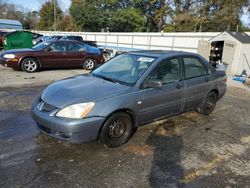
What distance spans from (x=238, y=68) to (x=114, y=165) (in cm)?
1113

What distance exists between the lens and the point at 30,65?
1059cm

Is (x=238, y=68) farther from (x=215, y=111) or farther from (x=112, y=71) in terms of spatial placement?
(x=112, y=71)

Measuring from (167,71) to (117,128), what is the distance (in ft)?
5.01

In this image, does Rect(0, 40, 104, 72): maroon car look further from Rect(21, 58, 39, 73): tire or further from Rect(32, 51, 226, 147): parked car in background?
Rect(32, 51, 226, 147): parked car in background

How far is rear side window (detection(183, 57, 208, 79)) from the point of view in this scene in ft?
17.1

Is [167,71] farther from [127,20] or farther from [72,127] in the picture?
[127,20]

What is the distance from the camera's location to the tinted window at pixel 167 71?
458 cm

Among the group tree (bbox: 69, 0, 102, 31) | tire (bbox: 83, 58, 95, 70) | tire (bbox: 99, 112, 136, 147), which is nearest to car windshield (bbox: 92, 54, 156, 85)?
tire (bbox: 99, 112, 136, 147)

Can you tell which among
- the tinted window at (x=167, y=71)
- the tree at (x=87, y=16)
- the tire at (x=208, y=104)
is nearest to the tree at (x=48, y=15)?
the tree at (x=87, y=16)

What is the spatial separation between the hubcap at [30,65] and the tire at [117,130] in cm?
763

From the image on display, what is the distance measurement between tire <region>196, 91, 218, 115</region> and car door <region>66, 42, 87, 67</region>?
7.28 metres

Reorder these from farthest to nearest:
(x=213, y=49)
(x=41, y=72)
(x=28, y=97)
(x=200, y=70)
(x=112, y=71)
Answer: (x=213, y=49) < (x=41, y=72) < (x=28, y=97) < (x=200, y=70) < (x=112, y=71)

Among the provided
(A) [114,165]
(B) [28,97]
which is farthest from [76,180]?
(B) [28,97]

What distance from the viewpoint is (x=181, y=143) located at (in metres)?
4.45
